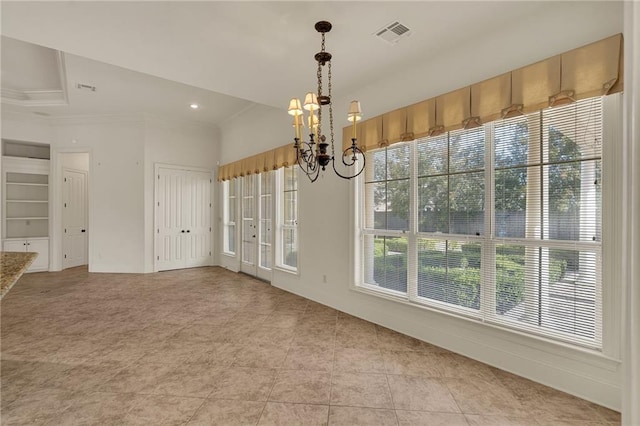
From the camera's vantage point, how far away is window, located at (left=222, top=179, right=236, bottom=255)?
6.99 meters

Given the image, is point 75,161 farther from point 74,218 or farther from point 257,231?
point 257,231

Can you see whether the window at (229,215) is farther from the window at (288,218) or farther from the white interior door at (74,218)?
the white interior door at (74,218)

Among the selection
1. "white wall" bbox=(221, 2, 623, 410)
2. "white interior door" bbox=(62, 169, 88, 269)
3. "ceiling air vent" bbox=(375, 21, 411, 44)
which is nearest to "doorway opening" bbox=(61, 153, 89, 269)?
"white interior door" bbox=(62, 169, 88, 269)

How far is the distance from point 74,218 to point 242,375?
727 centimetres

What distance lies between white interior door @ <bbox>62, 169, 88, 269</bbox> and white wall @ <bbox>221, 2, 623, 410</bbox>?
226 inches

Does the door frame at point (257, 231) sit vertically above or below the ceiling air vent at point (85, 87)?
below

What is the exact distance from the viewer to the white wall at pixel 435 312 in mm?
2184

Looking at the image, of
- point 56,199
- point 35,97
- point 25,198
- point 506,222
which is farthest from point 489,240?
point 25,198

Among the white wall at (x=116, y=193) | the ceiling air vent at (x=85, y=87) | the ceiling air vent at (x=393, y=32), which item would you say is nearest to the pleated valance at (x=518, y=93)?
the ceiling air vent at (x=393, y=32)

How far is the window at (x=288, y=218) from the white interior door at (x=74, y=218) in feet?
17.9

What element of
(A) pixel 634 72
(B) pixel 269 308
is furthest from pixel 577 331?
(B) pixel 269 308

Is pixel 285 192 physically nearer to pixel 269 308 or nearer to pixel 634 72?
pixel 269 308

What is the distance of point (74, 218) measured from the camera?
714 centimetres

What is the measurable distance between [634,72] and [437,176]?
270 centimetres
